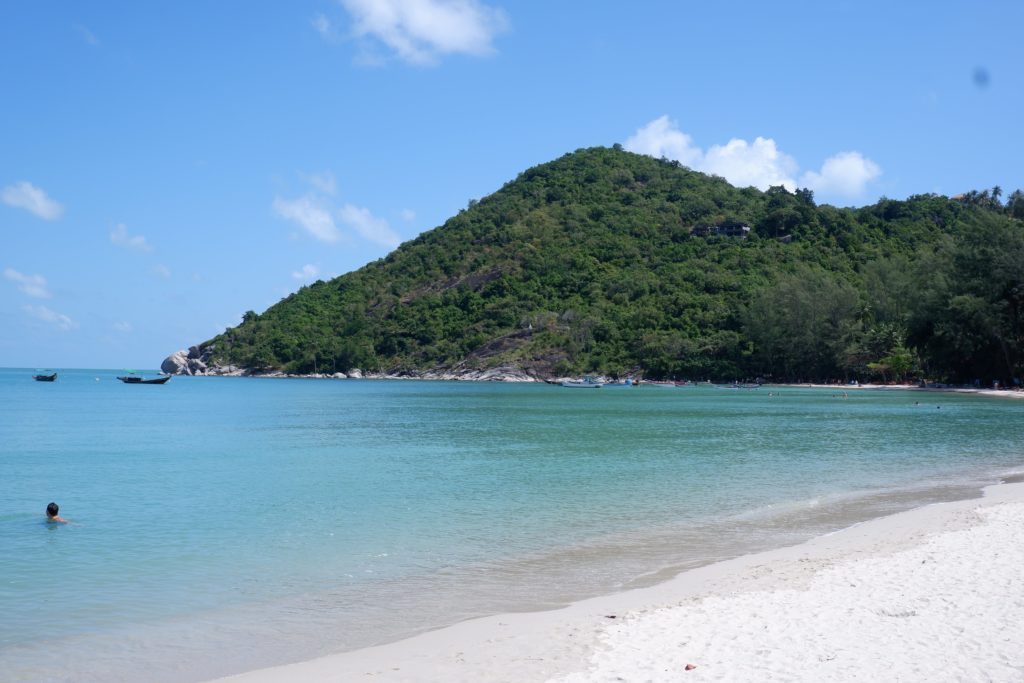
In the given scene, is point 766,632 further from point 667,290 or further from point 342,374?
point 342,374

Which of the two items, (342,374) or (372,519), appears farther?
(342,374)

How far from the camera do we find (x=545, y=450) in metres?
30.3

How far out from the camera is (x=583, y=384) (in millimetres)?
109938

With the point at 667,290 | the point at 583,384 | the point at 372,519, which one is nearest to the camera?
the point at 372,519

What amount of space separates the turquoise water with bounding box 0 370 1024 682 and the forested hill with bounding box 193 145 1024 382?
40.1m

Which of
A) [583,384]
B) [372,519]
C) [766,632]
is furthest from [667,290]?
[766,632]

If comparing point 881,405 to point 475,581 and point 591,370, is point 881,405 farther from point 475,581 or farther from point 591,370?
point 591,370

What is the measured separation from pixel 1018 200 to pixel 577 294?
228 feet

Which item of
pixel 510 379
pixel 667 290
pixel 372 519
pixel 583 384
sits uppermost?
pixel 667 290

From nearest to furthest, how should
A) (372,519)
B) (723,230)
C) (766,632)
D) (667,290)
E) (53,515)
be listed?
(766,632) → (53,515) → (372,519) → (667,290) → (723,230)

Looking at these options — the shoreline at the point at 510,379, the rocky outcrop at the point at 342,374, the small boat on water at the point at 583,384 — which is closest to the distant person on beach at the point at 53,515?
the shoreline at the point at 510,379

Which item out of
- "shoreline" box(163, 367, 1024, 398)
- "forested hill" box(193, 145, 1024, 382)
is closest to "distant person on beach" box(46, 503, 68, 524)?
"shoreline" box(163, 367, 1024, 398)

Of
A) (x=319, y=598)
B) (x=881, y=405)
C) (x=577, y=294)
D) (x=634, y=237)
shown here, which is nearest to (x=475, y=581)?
(x=319, y=598)

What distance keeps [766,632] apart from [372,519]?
10272 mm
